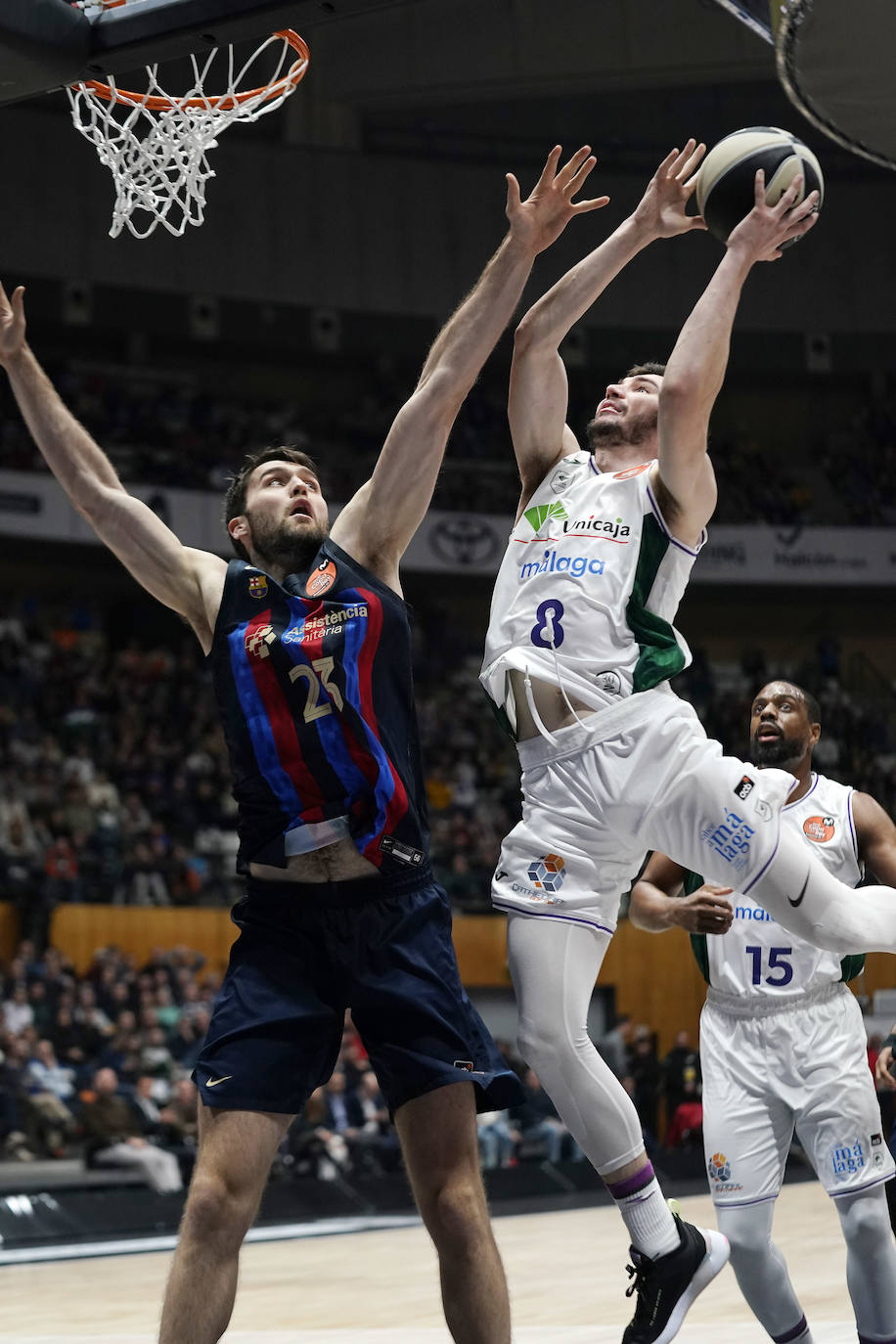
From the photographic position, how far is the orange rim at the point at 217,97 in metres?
5.91

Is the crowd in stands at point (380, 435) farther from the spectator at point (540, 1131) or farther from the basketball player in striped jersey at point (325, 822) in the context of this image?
the basketball player in striped jersey at point (325, 822)

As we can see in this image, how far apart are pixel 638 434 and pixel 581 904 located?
1537 mm

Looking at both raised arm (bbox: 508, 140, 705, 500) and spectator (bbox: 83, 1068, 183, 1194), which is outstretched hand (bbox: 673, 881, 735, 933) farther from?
spectator (bbox: 83, 1068, 183, 1194)

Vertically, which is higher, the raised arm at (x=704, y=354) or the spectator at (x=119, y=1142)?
the raised arm at (x=704, y=354)

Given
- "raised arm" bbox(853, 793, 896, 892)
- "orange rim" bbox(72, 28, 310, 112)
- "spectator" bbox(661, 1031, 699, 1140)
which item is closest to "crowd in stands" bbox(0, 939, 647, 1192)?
"spectator" bbox(661, 1031, 699, 1140)

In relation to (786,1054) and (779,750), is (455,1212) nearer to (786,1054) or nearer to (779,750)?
(786,1054)

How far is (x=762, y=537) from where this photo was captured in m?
25.2

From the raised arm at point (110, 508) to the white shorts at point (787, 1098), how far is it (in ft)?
7.85

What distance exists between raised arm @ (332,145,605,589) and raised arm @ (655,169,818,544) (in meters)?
0.49

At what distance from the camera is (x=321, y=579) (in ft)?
14.4

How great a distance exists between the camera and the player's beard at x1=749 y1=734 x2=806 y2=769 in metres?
5.66

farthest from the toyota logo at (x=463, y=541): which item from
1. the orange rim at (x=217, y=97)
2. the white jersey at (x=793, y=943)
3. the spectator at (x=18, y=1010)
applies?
the white jersey at (x=793, y=943)

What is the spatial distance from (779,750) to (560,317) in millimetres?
1763

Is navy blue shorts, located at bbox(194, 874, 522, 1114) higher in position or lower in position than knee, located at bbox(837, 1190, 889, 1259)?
higher
